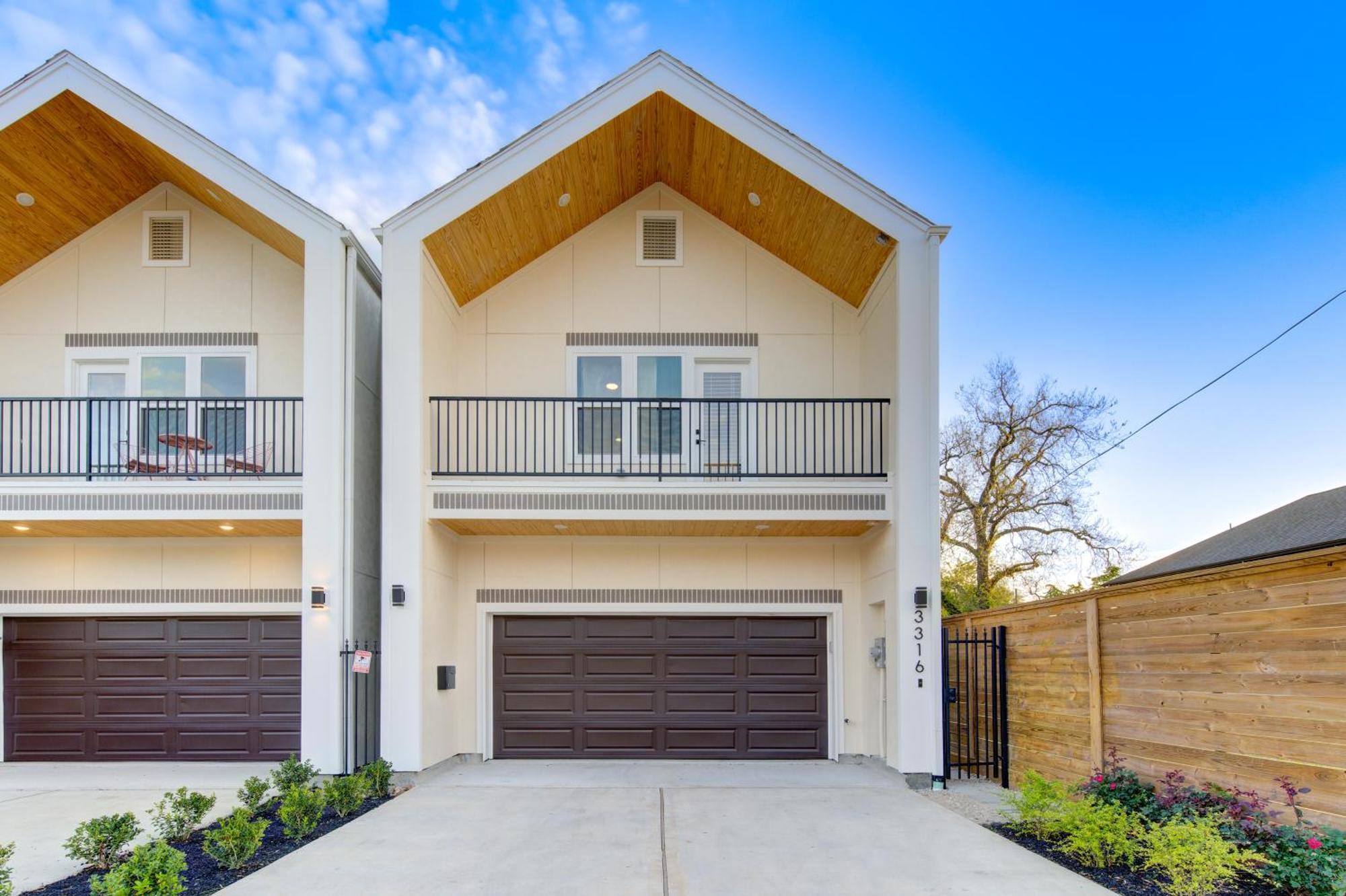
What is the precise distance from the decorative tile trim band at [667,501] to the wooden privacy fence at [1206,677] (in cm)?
201

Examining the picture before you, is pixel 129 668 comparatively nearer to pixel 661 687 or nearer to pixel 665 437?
pixel 661 687

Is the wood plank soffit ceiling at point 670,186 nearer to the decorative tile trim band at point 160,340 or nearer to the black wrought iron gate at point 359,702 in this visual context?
the decorative tile trim band at point 160,340

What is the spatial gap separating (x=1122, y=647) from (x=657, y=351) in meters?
5.84

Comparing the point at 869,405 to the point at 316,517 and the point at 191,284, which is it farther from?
the point at 191,284

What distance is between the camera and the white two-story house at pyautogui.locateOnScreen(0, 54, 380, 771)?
9125 mm

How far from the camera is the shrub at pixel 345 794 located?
6.69m

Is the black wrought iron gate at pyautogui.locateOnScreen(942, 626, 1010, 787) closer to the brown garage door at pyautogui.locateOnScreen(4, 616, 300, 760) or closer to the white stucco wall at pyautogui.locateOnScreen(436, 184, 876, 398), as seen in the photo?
the white stucco wall at pyautogui.locateOnScreen(436, 184, 876, 398)

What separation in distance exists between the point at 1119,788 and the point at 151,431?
1028 cm

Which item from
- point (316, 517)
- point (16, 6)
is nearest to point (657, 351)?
point (316, 517)

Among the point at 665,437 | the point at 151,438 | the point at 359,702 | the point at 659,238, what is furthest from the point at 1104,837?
the point at 151,438

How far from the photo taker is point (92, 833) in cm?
534

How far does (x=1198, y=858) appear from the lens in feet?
14.9

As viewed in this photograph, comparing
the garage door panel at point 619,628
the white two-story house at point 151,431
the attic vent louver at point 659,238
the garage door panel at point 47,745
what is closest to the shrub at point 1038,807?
the garage door panel at point 619,628

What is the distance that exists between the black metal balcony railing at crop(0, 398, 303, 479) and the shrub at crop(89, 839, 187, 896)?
15.1 ft
